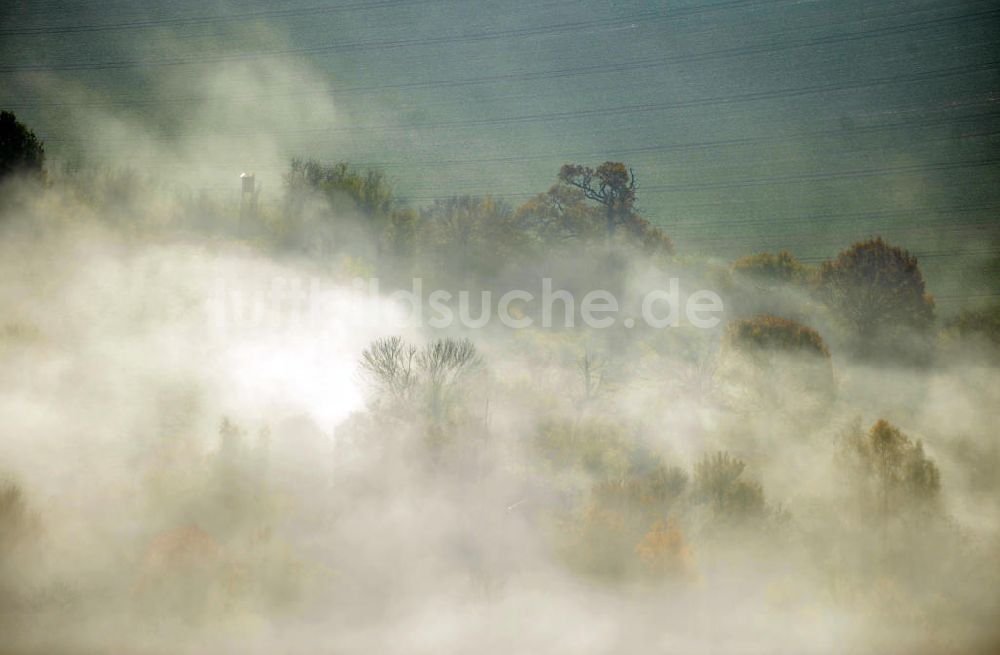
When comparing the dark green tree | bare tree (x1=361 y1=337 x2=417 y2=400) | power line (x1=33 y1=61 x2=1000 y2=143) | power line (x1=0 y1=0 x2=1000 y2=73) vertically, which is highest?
power line (x1=0 y1=0 x2=1000 y2=73)

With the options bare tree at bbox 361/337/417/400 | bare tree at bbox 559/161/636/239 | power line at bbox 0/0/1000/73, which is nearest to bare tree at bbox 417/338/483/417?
bare tree at bbox 361/337/417/400

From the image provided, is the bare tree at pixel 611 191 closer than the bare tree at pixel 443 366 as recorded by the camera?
No

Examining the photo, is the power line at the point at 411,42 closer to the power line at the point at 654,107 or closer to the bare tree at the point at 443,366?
the power line at the point at 654,107

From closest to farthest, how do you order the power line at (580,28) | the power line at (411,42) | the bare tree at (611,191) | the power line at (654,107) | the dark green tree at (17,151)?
1. the dark green tree at (17,151)
2. the bare tree at (611,191)
3. the power line at (654,107)
4. the power line at (580,28)
5. the power line at (411,42)

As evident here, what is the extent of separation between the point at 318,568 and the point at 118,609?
3273mm

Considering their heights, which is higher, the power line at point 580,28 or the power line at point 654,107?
the power line at point 580,28

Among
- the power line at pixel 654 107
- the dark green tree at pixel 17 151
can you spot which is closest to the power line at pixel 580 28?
the power line at pixel 654 107

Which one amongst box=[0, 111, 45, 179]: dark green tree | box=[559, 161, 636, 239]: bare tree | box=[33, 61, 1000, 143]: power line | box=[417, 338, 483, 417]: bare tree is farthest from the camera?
box=[33, 61, 1000, 143]: power line

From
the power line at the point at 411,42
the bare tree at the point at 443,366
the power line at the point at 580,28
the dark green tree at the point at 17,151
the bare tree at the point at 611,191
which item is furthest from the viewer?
the power line at the point at 411,42

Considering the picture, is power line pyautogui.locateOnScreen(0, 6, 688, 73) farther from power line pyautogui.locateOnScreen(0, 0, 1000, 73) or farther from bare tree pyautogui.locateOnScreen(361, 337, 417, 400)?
bare tree pyautogui.locateOnScreen(361, 337, 417, 400)

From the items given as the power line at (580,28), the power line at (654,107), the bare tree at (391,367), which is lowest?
the bare tree at (391,367)

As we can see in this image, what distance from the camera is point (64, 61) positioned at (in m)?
33.4

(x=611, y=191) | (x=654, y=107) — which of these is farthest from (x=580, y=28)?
(x=611, y=191)

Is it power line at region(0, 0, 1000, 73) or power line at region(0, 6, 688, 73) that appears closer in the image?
power line at region(0, 0, 1000, 73)
